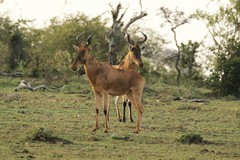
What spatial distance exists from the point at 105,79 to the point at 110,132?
3.63 ft

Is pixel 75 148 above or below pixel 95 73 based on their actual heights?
below

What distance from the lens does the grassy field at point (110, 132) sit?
1080 centimetres

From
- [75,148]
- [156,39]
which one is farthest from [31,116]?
[156,39]

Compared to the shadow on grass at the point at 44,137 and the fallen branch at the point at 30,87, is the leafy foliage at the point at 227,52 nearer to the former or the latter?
the fallen branch at the point at 30,87

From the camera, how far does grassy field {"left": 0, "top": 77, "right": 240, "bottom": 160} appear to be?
35.4 feet

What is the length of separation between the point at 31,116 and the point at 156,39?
38.5 metres

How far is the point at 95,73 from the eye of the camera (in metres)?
13.6

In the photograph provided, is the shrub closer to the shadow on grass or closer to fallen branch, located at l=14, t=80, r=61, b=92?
the shadow on grass

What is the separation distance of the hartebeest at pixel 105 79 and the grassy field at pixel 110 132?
0.70 meters

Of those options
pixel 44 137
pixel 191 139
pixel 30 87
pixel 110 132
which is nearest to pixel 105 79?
pixel 110 132

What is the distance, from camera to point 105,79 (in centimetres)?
1369

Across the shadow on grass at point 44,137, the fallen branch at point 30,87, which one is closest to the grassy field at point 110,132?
the shadow on grass at point 44,137

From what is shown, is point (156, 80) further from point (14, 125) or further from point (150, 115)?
point (14, 125)

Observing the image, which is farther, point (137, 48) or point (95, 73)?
point (137, 48)
